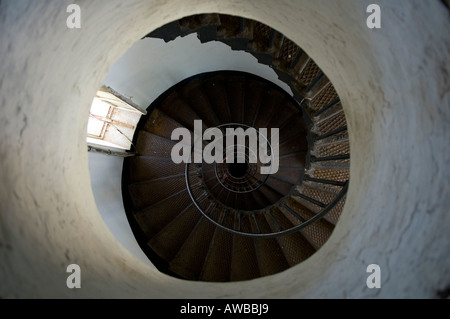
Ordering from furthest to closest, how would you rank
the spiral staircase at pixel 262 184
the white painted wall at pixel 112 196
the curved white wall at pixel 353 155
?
1. the white painted wall at pixel 112 196
2. the spiral staircase at pixel 262 184
3. the curved white wall at pixel 353 155

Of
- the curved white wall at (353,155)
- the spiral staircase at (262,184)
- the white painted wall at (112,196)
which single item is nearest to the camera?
the curved white wall at (353,155)

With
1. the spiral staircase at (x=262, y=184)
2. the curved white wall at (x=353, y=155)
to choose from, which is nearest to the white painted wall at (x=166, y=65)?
the spiral staircase at (x=262, y=184)

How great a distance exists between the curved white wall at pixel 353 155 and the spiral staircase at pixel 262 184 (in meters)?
1.62

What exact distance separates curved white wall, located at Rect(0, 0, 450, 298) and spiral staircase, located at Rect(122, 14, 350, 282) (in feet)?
5.30

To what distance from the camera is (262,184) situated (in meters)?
6.66

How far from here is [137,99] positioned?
5023 millimetres

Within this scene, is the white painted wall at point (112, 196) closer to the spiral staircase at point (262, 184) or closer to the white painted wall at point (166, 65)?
the spiral staircase at point (262, 184)

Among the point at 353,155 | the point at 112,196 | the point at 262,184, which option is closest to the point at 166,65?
the point at 112,196

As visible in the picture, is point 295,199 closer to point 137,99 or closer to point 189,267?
point 189,267

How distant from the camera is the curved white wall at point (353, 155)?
48.1 inches

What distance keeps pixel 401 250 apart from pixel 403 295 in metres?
0.20

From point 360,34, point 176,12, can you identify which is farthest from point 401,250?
point 176,12

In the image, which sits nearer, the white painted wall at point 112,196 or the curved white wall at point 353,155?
the curved white wall at point 353,155

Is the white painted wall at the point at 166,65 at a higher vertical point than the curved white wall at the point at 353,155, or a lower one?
higher
